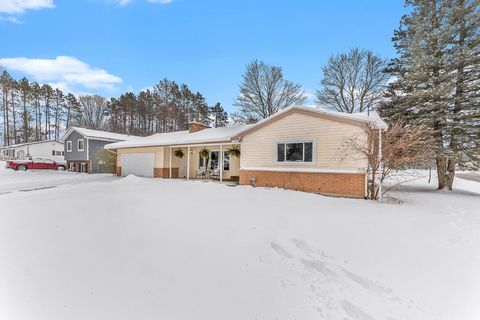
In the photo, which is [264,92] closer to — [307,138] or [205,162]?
[205,162]

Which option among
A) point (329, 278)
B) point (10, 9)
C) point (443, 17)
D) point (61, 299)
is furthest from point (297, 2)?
point (61, 299)

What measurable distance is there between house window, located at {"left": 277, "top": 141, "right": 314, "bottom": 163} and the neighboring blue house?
18.5m

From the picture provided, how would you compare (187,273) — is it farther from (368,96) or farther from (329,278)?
(368,96)

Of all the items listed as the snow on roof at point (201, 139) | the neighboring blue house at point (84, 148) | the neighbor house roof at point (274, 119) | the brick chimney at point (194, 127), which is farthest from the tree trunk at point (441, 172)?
the neighboring blue house at point (84, 148)

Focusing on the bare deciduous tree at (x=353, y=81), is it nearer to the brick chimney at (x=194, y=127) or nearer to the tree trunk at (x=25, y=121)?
the brick chimney at (x=194, y=127)

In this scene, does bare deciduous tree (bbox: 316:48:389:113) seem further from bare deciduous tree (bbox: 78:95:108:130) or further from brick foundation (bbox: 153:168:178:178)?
bare deciduous tree (bbox: 78:95:108:130)

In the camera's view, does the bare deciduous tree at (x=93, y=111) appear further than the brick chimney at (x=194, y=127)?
Yes

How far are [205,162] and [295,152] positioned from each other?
24.8ft

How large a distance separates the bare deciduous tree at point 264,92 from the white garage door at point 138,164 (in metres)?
12.8

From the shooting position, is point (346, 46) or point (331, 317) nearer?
point (331, 317)

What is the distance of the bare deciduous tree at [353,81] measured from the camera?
73.4 feet

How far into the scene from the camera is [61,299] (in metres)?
2.80

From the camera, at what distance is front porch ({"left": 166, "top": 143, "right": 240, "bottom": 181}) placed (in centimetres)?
1513

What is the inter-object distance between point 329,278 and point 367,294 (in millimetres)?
506
